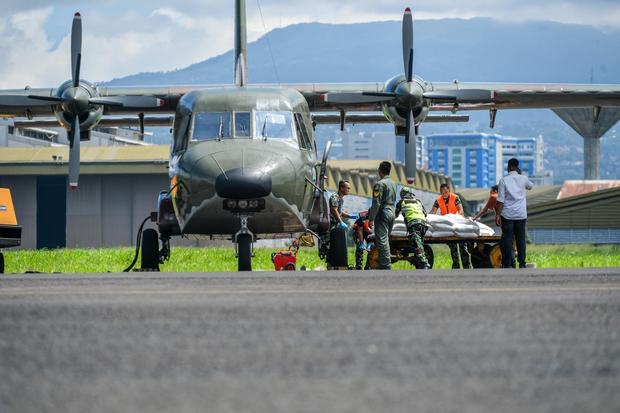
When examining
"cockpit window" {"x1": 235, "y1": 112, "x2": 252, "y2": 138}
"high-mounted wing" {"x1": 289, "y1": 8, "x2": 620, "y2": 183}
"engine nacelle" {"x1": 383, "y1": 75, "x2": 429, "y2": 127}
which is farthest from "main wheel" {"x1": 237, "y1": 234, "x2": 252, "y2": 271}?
"engine nacelle" {"x1": 383, "y1": 75, "x2": 429, "y2": 127}

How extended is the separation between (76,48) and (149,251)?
6.98m

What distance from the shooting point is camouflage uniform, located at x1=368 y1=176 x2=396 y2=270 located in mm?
18766

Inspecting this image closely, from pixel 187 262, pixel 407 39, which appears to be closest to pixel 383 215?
pixel 407 39

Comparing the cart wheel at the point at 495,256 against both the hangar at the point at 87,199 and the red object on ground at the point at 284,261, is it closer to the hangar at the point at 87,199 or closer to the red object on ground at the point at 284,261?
the red object on ground at the point at 284,261

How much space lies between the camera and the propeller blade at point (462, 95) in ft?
84.3

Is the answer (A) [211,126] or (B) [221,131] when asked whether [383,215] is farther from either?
(A) [211,126]

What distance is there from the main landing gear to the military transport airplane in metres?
0.02

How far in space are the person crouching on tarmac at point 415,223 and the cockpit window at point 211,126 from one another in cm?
301

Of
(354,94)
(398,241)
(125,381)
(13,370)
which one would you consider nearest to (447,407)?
(125,381)

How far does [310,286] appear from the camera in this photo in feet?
39.3

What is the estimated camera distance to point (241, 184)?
58.3 ft

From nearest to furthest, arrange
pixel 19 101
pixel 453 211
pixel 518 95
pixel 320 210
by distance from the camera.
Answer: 1. pixel 320 210
2. pixel 453 211
3. pixel 19 101
4. pixel 518 95

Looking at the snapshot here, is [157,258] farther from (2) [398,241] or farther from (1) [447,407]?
(1) [447,407]

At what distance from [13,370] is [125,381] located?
73 cm
